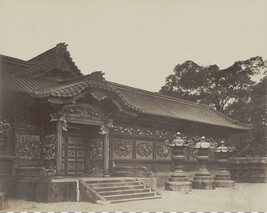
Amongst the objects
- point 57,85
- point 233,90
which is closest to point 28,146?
point 57,85

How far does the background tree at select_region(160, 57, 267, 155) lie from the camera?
31.0 meters

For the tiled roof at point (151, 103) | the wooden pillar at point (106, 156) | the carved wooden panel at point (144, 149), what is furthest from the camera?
the carved wooden panel at point (144, 149)

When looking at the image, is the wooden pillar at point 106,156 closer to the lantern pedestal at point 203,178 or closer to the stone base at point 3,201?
the lantern pedestal at point 203,178

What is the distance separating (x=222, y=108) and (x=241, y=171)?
14.2m

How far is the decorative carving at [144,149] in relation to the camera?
55.9 feet

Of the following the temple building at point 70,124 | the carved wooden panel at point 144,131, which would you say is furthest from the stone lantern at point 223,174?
the carved wooden panel at point 144,131

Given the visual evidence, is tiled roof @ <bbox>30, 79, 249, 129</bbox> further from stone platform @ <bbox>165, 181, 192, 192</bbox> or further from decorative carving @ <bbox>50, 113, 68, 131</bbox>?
stone platform @ <bbox>165, 181, 192, 192</bbox>

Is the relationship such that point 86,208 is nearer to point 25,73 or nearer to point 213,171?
point 25,73

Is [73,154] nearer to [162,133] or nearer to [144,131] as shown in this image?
[144,131]

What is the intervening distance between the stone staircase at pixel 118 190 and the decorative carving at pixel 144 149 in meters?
3.30

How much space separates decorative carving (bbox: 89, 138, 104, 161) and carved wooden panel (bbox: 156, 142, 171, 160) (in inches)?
156

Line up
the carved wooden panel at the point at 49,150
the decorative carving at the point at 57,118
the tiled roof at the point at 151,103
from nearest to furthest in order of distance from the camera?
the tiled roof at the point at 151,103, the decorative carving at the point at 57,118, the carved wooden panel at the point at 49,150

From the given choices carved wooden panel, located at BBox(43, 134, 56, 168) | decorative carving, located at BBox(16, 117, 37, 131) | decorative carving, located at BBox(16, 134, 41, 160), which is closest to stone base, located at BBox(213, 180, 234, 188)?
carved wooden panel, located at BBox(43, 134, 56, 168)

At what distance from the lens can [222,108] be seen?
36.8 meters
